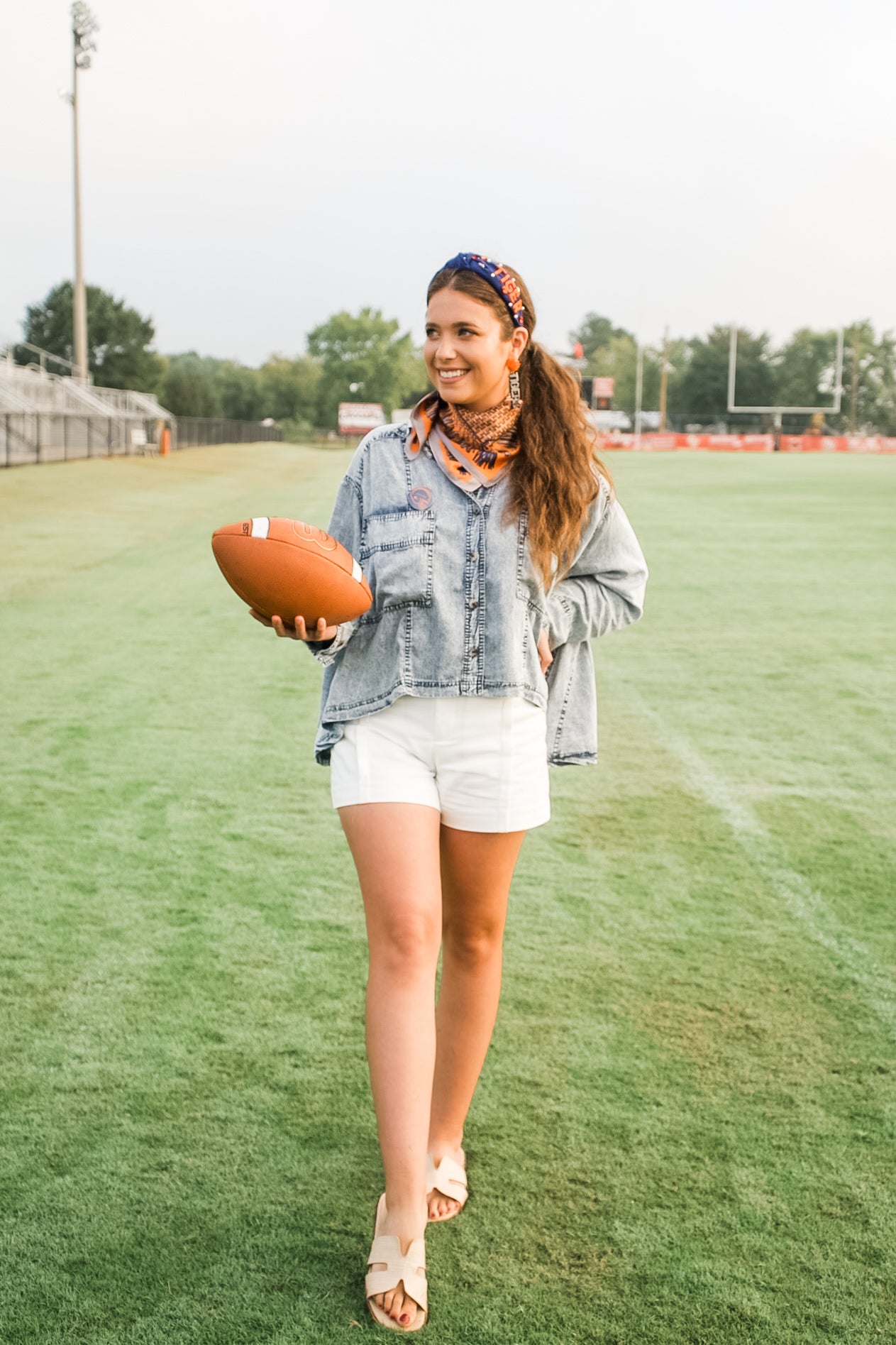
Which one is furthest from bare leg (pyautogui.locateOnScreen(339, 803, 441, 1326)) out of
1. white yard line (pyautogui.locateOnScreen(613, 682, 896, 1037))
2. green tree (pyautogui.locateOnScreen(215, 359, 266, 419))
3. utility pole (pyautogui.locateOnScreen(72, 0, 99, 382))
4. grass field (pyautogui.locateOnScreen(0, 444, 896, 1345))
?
green tree (pyautogui.locateOnScreen(215, 359, 266, 419))

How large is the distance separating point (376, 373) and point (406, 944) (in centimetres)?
11392

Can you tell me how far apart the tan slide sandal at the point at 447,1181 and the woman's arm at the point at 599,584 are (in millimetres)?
1130

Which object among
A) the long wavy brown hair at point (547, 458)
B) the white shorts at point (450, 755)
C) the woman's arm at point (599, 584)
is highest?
the long wavy brown hair at point (547, 458)

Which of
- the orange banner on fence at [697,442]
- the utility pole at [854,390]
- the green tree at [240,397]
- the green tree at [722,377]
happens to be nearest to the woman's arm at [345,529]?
the orange banner on fence at [697,442]

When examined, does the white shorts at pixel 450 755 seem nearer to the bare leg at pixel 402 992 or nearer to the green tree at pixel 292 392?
the bare leg at pixel 402 992

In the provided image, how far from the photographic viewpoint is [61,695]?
8109 mm

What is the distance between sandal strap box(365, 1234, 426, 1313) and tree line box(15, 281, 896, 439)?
69.4 m

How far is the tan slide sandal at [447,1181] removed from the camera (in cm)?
279

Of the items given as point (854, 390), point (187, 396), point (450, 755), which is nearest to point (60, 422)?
point (450, 755)

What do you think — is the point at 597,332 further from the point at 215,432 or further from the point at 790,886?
the point at 790,886

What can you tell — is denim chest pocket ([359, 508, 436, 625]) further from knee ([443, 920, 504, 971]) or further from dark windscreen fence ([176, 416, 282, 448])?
dark windscreen fence ([176, 416, 282, 448])

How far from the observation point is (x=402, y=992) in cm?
253

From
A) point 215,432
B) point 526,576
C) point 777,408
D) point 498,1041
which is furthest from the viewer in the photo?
point 777,408

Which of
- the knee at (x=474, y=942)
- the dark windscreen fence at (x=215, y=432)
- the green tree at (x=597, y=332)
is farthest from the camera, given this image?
the green tree at (x=597, y=332)
